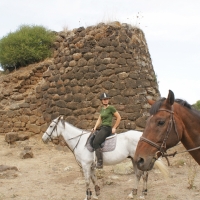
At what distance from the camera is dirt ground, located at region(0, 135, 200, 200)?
6446mm

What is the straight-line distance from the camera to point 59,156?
970 cm

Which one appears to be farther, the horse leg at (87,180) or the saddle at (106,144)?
the saddle at (106,144)

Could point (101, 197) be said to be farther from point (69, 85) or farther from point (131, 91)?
point (69, 85)

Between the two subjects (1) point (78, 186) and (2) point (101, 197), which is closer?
(2) point (101, 197)

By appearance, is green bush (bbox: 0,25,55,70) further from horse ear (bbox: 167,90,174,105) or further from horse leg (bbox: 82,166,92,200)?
horse ear (bbox: 167,90,174,105)

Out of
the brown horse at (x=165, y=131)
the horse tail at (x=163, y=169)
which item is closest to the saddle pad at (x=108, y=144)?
the horse tail at (x=163, y=169)

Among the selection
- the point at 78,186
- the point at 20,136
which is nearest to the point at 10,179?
the point at 78,186

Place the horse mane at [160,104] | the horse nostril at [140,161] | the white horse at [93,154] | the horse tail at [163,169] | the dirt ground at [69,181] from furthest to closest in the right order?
the dirt ground at [69,181] → the white horse at [93,154] → the horse tail at [163,169] → the horse mane at [160,104] → the horse nostril at [140,161]

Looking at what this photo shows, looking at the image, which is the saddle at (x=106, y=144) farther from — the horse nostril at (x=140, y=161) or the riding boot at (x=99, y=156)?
the horse nostril at (x=140, y=161)

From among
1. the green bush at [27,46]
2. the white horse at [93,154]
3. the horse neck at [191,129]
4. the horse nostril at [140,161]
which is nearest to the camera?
the horse nostril at [140,161]

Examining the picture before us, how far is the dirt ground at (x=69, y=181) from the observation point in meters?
6.45

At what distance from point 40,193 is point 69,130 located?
1.54 metres

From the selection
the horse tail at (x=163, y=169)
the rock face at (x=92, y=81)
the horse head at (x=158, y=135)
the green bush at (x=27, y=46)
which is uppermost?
the green bush at (x=27, y=46)

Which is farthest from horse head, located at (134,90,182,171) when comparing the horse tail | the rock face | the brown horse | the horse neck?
the rock face
